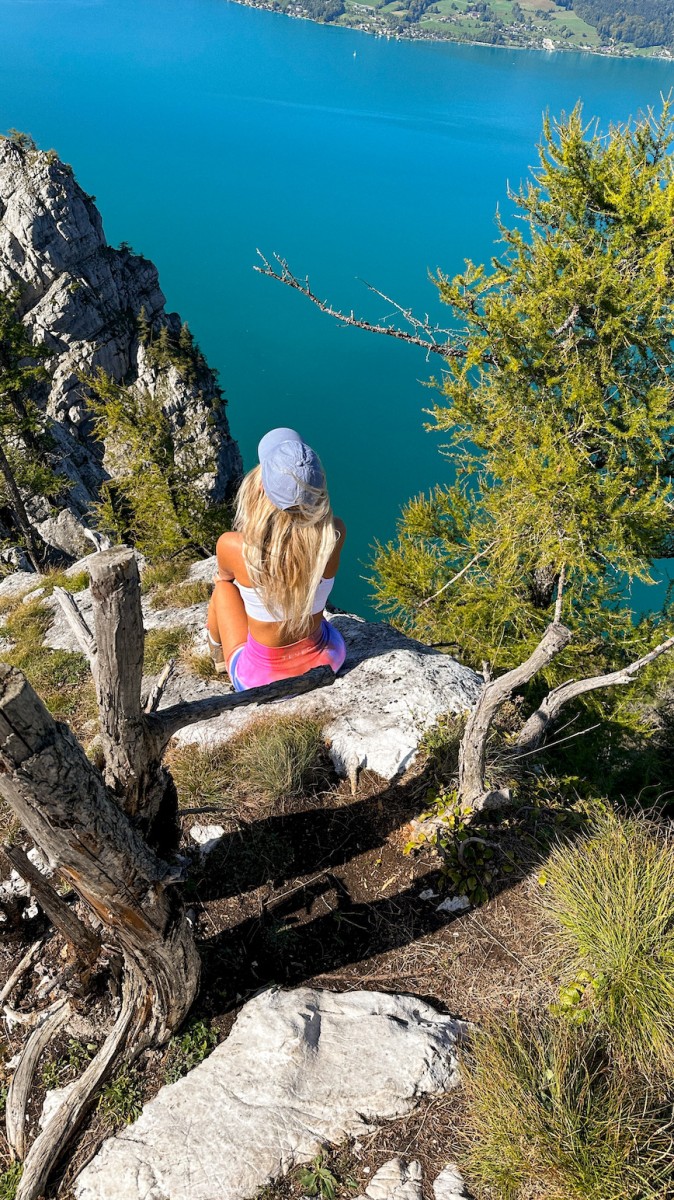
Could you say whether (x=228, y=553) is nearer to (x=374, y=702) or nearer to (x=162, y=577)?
(x=374, y=702)

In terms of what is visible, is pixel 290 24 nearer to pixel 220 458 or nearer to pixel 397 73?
pixel 397 73

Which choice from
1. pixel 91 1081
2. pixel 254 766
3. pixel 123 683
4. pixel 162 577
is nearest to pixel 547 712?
pixel 254 766

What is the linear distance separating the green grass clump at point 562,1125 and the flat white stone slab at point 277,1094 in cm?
35

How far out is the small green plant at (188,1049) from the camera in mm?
3436

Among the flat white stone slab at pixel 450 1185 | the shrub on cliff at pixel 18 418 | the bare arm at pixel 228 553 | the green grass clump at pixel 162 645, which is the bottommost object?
the flat white stone slab at pixel 450 1185

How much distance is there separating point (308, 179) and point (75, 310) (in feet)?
202

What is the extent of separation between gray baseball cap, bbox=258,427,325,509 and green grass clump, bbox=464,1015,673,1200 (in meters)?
3.02

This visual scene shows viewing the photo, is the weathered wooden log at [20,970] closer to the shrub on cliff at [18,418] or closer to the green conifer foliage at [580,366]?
the green conifer foliage at [580,366]

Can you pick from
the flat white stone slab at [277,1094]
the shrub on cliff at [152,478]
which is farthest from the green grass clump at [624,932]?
the shrub on cliff at [152,478]

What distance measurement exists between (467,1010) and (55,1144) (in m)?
2.22

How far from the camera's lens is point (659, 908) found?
3578mm

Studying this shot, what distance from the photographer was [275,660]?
496 cm

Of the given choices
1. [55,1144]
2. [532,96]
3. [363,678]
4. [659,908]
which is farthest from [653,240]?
[532,96]

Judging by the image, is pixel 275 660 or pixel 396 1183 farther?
pixel 275 660
